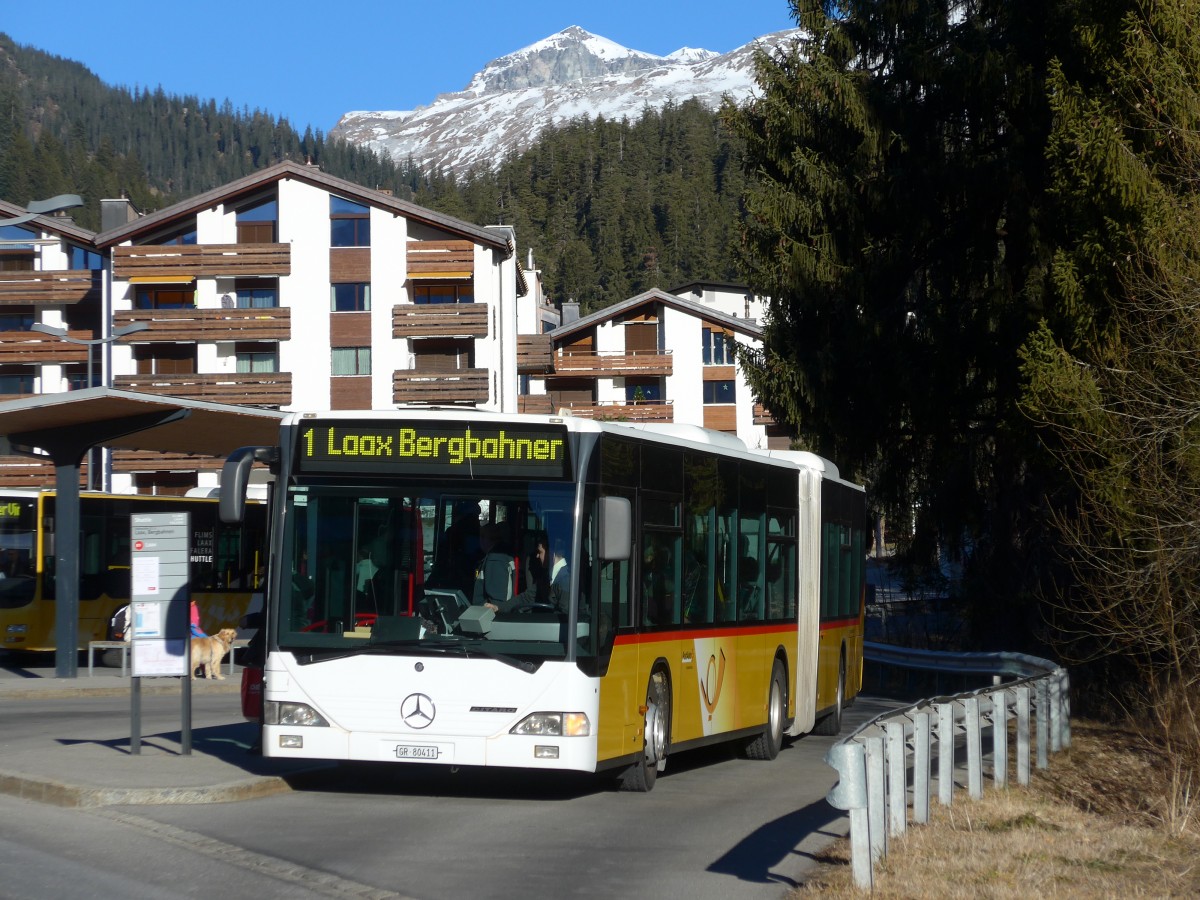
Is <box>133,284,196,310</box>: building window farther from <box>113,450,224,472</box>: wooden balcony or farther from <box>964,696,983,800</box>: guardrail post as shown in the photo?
<box>964,696,983,800</box>: guardrail post

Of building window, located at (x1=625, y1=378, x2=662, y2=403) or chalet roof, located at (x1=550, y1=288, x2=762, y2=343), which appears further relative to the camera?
building window, located at (x1=625, y1=378, x2=662, y2=403)

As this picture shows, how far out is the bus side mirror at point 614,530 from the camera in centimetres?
1134

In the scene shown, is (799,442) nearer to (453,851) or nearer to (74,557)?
(74,557)

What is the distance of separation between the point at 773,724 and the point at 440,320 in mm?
44407

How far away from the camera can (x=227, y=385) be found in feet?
194

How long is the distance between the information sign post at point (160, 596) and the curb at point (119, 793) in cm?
161

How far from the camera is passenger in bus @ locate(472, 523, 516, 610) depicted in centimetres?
1134

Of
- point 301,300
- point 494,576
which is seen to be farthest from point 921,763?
point 301,300

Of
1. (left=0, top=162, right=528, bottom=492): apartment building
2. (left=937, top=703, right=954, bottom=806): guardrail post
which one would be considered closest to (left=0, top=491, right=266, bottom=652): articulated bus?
(left=937, top=703, right=954, bottom=806): guardrail post

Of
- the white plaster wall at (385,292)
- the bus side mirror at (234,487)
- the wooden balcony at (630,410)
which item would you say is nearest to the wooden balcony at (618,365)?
the wooden balcony at (630,410)

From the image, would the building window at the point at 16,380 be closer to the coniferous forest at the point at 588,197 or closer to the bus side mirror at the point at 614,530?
the bus side mirror at the point at 614,530

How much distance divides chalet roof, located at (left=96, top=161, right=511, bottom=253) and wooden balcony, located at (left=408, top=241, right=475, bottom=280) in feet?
2.53

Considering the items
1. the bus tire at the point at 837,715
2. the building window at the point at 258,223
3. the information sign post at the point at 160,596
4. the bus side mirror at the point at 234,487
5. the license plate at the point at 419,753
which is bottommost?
the bus tire at the point at 837,715

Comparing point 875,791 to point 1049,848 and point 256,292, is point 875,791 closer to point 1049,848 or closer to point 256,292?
point 1049,848
